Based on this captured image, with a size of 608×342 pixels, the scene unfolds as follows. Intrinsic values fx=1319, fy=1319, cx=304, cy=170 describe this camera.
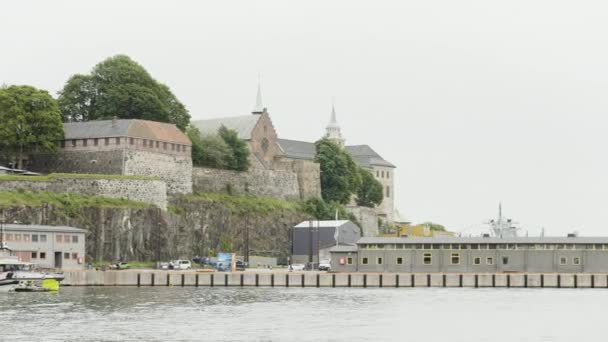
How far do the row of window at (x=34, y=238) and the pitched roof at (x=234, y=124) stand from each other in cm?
4358

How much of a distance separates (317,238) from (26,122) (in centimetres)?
3205

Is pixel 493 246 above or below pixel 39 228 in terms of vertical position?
below

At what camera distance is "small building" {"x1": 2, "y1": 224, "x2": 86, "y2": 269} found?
9950 cm

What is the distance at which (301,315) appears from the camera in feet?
228

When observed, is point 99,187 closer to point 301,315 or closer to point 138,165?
point 138,165

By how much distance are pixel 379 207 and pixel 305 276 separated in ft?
277

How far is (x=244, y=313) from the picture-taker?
71188 millimetres

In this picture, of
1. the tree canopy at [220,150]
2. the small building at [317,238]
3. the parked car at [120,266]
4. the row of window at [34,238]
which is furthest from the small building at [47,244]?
the small building at [317,238]

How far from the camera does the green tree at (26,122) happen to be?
115 meters

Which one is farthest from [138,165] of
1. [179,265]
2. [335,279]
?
[335,279]

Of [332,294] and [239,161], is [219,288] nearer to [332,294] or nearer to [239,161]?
[332,294]

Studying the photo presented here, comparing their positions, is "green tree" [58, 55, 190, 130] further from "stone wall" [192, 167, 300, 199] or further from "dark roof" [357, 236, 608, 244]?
"dark roof" [357, 236, 608, 244]

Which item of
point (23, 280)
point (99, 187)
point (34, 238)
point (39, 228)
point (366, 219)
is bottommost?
point (23, 280)

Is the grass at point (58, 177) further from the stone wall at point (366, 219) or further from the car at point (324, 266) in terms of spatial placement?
the stone wall at point (366, 219)
